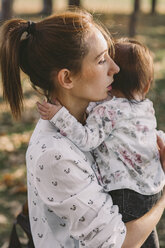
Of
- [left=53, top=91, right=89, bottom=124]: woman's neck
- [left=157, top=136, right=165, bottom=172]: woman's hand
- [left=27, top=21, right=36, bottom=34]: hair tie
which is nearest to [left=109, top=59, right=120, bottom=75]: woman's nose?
[left=53, top=91, right=89, bottom=124]: woman's neck

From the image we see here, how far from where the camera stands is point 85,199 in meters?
1.80

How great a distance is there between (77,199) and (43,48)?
2.19ft

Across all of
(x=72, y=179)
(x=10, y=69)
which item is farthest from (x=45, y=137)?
(x=10, y=69)

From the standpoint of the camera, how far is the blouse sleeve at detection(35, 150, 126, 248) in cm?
180

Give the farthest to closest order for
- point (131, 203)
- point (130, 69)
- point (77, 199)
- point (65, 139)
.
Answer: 1. point (130, 69)
2. point (131, 203)
3. point (65, 139)
4. point (77, 199)

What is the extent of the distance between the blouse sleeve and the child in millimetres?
154

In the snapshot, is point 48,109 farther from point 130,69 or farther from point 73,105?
point 130,69

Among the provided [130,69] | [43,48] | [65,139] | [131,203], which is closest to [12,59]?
[43,48]

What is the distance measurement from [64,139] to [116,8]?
16.6 m

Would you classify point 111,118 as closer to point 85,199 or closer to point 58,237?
point 85,199

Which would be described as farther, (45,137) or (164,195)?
(164,195)

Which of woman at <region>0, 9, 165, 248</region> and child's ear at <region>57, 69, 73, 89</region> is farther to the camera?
child's ear at <region>57, 69, 73, 89</region>

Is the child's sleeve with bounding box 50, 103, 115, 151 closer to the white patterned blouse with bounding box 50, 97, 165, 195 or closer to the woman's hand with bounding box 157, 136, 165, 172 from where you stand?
the white patterned blouse with bounding box 50, 97, 165, 195

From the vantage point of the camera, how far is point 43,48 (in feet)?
6.22
